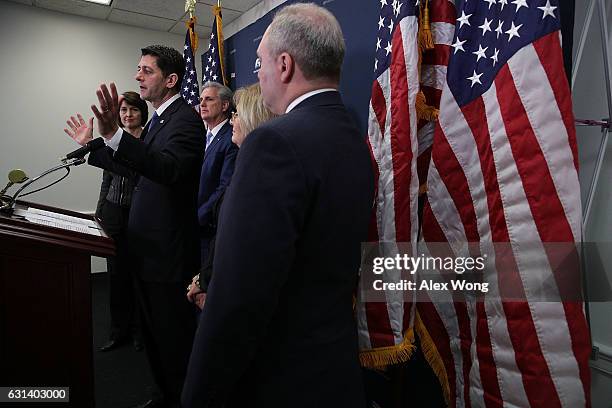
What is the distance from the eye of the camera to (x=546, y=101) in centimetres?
107

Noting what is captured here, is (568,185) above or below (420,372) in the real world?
above

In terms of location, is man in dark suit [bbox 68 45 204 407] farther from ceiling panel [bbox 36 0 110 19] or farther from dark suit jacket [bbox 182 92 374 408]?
ceiling panel [bbox 36 0 110 19]

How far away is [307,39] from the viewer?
846mm

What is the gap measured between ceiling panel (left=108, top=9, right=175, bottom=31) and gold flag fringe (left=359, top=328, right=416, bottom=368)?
4.08m

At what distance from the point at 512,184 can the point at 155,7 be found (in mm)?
3886

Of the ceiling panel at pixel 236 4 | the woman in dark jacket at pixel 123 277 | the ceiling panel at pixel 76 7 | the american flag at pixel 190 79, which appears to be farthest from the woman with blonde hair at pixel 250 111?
the ceiling panel at pixel 76 7

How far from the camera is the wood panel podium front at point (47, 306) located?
42.6 inches

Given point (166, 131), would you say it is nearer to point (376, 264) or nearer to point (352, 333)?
point (376, 264)

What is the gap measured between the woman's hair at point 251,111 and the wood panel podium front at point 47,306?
69cm

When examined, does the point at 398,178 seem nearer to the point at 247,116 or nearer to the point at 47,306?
the point at 247,116

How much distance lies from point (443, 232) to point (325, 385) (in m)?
0.68

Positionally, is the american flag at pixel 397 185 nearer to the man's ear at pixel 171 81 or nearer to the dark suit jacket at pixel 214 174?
the dark suit jacket at pixel 214 174

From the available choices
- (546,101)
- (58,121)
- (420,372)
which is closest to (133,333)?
(420,372)

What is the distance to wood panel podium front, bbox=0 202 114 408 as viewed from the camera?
1082 mm
